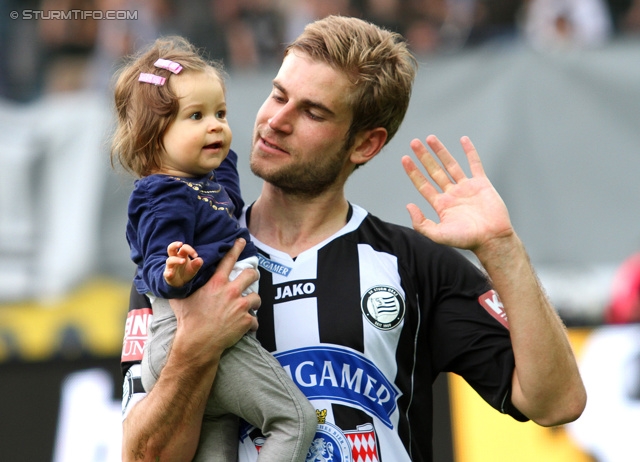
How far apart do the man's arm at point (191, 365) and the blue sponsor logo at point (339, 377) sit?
0.58ft

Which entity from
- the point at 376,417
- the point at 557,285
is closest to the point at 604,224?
the point at 557,285

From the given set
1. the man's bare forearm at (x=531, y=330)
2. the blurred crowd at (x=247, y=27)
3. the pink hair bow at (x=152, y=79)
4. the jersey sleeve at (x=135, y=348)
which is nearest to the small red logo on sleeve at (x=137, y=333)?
the jersey sleeve at (x=135, y=348)

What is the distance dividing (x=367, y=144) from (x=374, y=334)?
69 centimetres

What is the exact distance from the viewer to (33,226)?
250 inches

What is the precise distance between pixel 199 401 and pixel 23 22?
16.9ft

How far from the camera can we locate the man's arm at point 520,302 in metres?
2.76

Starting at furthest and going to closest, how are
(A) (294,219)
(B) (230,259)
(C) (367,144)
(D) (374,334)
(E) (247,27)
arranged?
(E) (247,27) < (C) (367,144) < (A) (294,219) < (D) (374,334) < (B) (230,259)

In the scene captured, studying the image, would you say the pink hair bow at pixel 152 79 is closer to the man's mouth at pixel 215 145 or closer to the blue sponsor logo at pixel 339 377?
the man's mouth at pixel 215 145

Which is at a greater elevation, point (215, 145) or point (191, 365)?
point (215, 145)

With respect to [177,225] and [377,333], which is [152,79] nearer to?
[177,225]

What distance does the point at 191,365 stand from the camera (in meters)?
2.65

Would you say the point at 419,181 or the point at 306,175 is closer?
the point at 419,181

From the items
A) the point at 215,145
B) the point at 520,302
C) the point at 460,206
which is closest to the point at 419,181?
the point at 460,206

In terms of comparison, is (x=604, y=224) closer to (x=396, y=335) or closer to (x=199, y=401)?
(x=396, y=335)
